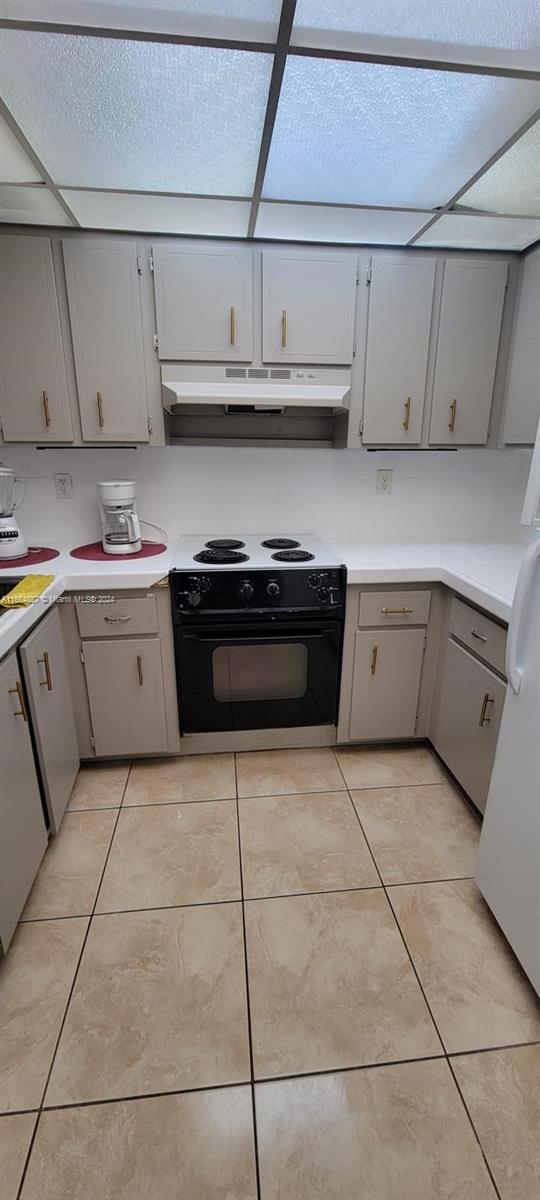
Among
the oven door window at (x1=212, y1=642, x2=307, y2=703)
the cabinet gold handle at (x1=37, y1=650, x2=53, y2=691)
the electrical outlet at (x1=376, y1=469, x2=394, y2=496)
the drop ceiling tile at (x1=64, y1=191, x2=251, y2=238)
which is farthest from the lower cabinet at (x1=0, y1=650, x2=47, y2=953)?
the electrical outlet at (x1=376, y1=469, x2=394, y2=496)

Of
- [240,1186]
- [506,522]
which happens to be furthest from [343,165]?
[240,1186]

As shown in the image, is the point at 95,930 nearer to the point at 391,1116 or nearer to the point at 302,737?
the point at 391,1116

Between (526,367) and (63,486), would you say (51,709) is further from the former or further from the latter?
(526,367)

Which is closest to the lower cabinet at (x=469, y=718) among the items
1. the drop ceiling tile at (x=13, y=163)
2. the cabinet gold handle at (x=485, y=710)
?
the cabinet gold handle at (x=485, y=710)

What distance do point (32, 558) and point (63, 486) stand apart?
44 centimetres

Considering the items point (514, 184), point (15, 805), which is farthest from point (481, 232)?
point (15, 805)

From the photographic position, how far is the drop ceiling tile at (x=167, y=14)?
962mm

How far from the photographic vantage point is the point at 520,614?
49.9 inches

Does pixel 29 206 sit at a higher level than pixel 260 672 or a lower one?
higher

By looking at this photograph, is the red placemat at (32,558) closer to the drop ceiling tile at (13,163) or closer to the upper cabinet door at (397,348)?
the drop ceiling tile at (13,163)

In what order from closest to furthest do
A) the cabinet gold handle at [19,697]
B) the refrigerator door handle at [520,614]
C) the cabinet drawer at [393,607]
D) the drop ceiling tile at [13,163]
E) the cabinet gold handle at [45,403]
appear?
1. the refrigerator door handle at [520,614]
2. the drop ceiling tile at [13,163]
3. the cabinet gold handle at [19,697]
4. the cabinet gold handle at [45,403]
5. the cabinet drawer at [393,607]

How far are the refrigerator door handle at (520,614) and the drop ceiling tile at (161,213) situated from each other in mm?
1533

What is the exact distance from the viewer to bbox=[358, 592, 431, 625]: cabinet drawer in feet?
6.91

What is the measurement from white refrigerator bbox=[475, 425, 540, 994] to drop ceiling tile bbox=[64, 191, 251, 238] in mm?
1396
